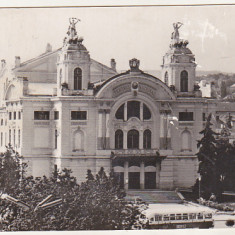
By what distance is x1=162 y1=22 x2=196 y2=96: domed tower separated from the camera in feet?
46.6

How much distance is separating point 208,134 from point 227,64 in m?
1.22

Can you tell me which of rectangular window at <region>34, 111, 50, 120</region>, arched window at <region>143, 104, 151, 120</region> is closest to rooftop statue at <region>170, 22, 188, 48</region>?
arched window at <region>143, 104, 151, 120</region>

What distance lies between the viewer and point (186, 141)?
1438 cm

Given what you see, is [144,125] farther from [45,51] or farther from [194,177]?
[45,51]

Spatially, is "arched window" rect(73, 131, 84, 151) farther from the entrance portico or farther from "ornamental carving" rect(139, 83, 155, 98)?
"ornamental carving" rect(139, 83, 155, 98)

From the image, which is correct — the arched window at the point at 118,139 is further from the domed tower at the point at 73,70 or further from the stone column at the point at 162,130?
the domed tower at the point at 73,70

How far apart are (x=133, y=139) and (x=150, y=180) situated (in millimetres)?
750

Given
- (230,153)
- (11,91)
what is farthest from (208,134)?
(11,91)

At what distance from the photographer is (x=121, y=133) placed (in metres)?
14.4

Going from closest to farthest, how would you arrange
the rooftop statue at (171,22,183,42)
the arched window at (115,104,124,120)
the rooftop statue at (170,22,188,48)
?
the rooftop statue at (171,22,183,42)
the rooftop statue at (170,22,188,48)
the arched window at (115,104,124,120)

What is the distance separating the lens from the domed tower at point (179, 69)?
14.2 metres

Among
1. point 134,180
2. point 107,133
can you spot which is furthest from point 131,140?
point 134,180

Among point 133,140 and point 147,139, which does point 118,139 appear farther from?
point 147,139

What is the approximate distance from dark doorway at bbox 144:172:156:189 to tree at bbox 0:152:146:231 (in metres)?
0.74
